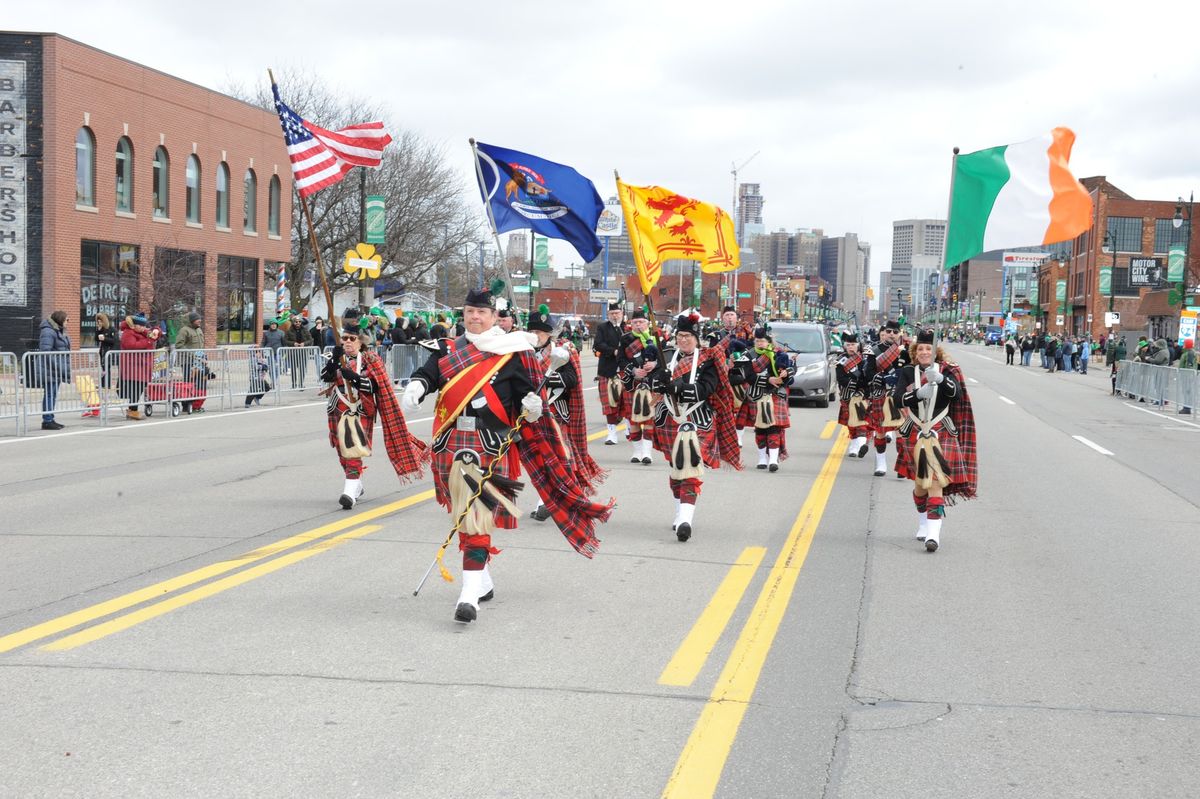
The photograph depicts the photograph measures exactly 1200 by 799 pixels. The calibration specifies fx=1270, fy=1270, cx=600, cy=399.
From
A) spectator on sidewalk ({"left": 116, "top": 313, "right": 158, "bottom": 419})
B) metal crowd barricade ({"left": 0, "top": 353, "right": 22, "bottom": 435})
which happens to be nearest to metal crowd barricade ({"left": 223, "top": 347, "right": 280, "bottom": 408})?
spectator on sidewalk ({"left": 116, "top": 313, "right": 158, "bottom": 419})

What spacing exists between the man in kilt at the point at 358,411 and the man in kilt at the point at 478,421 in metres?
3.58

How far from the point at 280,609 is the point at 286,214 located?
37775mm

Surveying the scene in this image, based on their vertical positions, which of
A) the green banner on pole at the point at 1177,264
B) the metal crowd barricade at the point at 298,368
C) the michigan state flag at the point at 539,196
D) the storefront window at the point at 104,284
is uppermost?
the green banner on pole at the point at 1177,264

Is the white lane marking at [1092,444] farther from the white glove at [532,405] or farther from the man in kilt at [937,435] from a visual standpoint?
the white glove at [532,405]

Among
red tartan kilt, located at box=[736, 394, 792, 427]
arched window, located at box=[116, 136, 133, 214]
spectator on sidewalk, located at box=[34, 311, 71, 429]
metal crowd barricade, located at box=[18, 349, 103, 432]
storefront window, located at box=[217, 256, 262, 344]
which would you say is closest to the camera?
red tartan kilt, located at box=[736, 394, 792, 427]

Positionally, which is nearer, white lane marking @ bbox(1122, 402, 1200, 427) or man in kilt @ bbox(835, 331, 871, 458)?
man in kilt @ bbox(835, 331, 871, 458)

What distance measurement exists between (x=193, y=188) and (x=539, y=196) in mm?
26320

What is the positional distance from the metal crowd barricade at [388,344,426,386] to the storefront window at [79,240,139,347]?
7.50 metres

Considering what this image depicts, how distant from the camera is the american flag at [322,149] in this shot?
13.7 m

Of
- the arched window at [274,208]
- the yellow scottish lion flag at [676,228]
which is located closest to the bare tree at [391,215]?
the arched window at [274,208]

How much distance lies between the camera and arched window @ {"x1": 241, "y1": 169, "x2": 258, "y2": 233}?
131ft

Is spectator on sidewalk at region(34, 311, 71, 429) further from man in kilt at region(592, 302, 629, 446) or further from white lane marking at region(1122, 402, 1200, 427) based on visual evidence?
white lane marking at region(1122, 402, 1200, 427)

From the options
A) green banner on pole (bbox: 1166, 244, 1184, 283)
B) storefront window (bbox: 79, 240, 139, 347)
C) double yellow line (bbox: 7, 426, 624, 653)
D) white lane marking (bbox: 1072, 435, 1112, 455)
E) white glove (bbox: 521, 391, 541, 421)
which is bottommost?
white lane marking (bbox: 1072, 435, 1112, 455)

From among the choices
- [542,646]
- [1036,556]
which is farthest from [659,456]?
[542,646]
